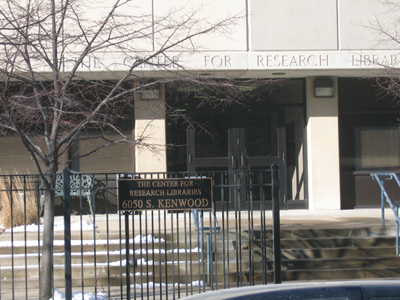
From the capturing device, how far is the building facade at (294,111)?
9.91m

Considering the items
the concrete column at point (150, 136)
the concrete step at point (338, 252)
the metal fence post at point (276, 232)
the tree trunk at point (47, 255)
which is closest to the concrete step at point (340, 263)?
the concrete step at point (338, 252)

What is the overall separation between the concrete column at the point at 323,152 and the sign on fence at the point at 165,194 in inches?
232

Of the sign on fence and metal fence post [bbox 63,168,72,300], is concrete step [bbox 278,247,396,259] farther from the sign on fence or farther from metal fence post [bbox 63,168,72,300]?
metal fence post [bbox 63,168,72,300]

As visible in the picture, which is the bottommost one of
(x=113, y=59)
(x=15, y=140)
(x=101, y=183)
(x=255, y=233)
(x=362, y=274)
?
(x=362, y=274)

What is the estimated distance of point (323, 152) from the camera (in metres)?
10.8

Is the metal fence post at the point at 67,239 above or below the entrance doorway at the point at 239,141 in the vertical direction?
below

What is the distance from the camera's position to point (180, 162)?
36.2ft

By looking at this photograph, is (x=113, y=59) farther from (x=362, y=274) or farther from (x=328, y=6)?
(x=362, y=274)

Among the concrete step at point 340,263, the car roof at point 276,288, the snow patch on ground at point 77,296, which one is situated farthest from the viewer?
the concrete step at point 340,263

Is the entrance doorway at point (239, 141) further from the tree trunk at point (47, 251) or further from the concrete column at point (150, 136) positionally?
the tree trunk at point (47, 251)

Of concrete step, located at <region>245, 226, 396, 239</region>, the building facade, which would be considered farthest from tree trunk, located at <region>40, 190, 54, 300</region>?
the building facade

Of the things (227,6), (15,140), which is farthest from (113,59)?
(15,140)

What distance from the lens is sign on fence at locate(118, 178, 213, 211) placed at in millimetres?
5434

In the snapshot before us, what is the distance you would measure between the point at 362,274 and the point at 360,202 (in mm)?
4750
